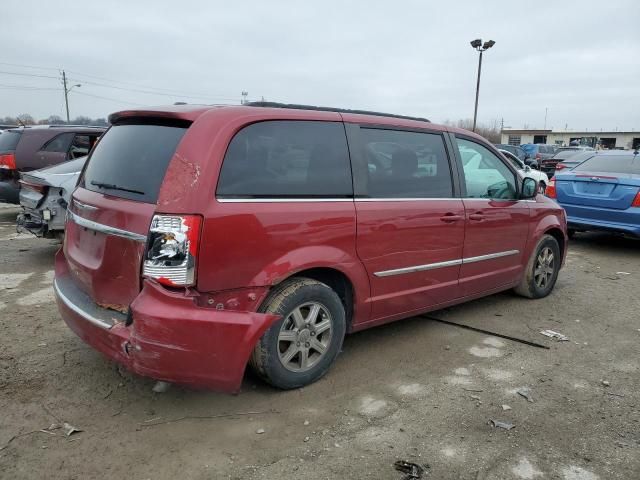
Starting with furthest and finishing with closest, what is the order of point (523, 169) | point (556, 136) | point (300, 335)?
point (556, 136) < point (523, 169) < point (300, 335)

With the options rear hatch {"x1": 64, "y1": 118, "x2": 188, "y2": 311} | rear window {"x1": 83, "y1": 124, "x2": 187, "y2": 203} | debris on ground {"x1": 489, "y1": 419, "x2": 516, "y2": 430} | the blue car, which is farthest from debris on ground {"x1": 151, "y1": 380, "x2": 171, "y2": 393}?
Result: the blue car

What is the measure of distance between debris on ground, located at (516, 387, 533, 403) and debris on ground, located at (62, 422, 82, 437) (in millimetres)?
2733

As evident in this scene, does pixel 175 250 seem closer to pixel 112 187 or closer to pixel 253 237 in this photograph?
pixel 253 237

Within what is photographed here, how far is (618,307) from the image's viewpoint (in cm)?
543

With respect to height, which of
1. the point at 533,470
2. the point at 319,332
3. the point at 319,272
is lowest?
the point at 533,470

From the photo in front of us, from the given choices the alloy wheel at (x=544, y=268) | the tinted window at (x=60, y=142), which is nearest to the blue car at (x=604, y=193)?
the alloy wheel at (x=544, y=268)

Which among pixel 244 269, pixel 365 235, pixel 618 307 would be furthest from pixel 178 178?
pixel 618 307

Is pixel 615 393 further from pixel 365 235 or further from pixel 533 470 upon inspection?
pixel 365 235

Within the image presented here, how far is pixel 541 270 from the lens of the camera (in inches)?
217

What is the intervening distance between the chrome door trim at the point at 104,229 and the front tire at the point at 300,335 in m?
0.82

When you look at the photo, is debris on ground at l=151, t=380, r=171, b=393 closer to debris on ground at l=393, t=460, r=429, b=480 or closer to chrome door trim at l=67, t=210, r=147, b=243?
chrome door trim at l=67, t=210, r=147, b=243

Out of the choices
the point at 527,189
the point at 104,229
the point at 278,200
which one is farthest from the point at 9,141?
the point at 527,189

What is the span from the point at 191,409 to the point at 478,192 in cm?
296

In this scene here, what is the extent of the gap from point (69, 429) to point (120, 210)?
1255 millimetres
